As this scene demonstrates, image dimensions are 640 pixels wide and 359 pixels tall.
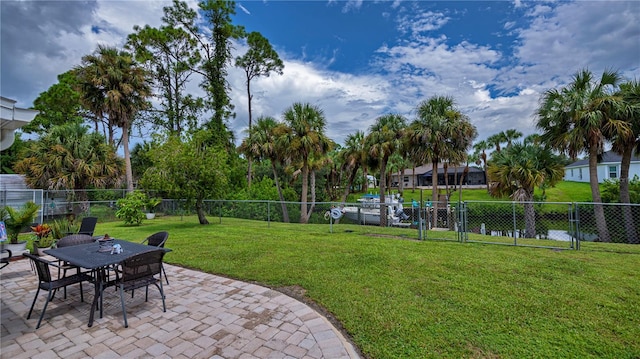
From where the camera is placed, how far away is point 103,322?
3.54 m

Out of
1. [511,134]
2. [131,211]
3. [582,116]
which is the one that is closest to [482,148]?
[511,134]

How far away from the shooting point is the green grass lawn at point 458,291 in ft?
9.66

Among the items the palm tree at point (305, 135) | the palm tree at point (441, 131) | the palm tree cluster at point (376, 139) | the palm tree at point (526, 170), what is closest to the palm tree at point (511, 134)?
the palm tree cluster at point (376, 139)

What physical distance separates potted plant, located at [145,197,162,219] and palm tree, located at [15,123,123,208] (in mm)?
2238

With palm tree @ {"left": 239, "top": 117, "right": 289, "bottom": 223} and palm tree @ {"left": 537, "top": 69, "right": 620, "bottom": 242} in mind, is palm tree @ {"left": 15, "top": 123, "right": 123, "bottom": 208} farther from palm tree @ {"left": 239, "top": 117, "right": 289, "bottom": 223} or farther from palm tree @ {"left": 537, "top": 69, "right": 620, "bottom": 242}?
palm tree @ {"left": 537, "top": 69, "right": 620, "bottom": 242}

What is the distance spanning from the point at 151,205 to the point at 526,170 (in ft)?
63.5

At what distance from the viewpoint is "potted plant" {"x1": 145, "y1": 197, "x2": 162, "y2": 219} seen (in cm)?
1532

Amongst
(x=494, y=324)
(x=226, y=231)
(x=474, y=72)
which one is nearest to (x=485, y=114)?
(x=474, y=72)

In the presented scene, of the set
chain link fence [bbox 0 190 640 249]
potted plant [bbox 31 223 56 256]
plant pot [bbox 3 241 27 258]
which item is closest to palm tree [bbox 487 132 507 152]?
chain link fence [bbox 0 190 640 249]

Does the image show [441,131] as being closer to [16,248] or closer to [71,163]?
[16,248]

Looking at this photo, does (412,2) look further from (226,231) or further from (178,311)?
(178,311)

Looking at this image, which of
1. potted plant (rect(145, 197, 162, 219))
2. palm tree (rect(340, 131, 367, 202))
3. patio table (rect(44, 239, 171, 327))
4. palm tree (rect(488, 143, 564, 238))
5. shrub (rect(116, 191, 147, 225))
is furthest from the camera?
palm tree (rect(340, 131, 367, 202))

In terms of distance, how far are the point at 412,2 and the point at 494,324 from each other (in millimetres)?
12053

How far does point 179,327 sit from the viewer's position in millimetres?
3381
